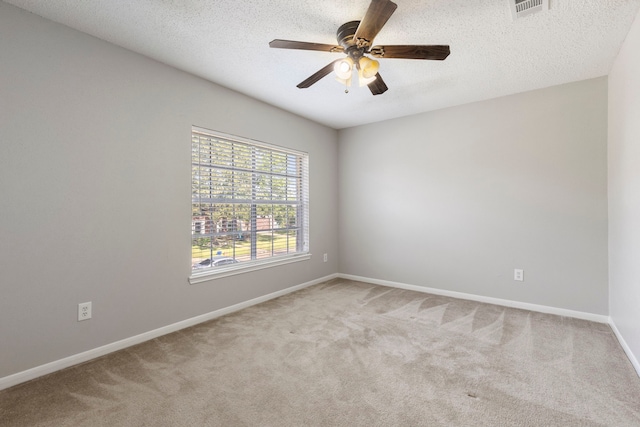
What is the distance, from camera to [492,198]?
3.51 meters

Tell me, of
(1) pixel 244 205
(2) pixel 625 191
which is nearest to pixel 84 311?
(1) pixel 244 205

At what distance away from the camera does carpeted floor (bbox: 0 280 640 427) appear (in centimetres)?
160

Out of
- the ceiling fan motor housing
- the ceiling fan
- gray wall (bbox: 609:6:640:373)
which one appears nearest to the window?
the ceiling fan

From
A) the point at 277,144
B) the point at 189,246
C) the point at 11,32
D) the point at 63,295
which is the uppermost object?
the point at 11,32

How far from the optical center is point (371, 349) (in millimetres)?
2373

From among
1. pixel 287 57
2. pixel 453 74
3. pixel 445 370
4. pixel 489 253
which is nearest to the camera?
pixel 445 370

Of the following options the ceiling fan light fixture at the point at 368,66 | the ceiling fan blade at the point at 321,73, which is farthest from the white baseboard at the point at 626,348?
the ceiling fan blade at the point at 321,73

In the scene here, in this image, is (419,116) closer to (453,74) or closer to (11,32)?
(453,74)

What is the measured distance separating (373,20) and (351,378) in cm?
224

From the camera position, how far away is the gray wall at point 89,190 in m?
1.92

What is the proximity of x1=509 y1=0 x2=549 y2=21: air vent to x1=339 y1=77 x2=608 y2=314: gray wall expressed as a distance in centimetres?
165

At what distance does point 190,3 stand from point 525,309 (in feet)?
13.8

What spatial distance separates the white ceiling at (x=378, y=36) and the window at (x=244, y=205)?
762mm

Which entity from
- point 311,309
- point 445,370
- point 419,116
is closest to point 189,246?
point 311,309
